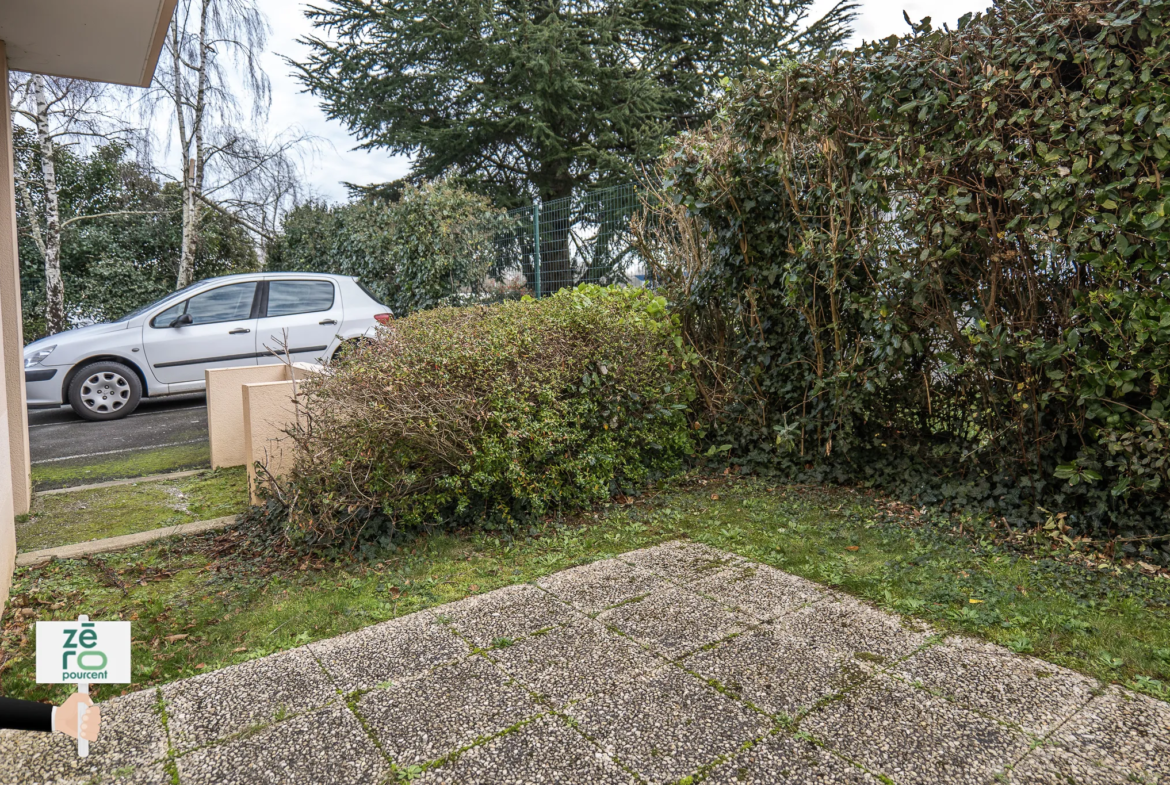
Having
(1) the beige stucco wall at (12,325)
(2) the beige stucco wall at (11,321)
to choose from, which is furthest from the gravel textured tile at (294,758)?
(1) the beige stucco wall at (12,325)

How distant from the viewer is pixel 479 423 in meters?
3.89

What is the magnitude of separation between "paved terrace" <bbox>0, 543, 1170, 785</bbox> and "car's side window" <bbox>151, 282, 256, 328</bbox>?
282 inches

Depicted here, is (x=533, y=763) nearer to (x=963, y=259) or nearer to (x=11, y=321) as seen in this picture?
(x=963, y=259)

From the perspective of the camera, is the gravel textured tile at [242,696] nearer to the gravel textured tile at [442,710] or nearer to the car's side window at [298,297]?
the gravel textured tile at [442,710]

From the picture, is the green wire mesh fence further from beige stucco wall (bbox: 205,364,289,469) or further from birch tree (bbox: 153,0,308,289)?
birch tree (bbox: 153,0,308,289)

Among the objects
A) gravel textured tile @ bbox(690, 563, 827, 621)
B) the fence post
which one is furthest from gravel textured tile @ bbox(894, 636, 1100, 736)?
the fence post

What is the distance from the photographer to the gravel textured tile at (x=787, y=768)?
1936 mm

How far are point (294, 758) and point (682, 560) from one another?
6.90 ft

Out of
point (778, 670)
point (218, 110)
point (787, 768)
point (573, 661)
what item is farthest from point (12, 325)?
point (218, 110)

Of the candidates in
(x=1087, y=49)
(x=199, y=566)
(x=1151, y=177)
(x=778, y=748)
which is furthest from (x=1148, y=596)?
(x=199, y=566)

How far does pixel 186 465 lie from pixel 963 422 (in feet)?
19.8

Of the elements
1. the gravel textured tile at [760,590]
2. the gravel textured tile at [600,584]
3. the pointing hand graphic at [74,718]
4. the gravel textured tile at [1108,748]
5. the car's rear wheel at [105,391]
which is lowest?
the gravel textured tile at [1108,748]

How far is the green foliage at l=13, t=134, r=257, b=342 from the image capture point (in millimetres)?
13453

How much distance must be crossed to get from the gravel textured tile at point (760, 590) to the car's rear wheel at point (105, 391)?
7819mm
